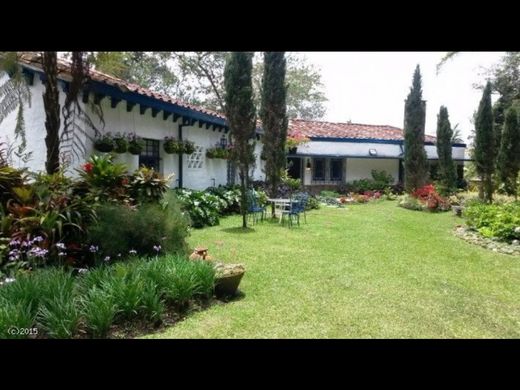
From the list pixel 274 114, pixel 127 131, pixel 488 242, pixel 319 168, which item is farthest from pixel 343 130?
pixel 127 131

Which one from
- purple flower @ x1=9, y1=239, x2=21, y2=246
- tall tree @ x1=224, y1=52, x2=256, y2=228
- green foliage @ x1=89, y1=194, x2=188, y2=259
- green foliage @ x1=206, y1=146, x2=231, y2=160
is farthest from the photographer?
green foliage @ x1=206, y1=146, x2=231, y2=160

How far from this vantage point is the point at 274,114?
1598cm

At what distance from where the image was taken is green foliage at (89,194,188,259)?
233 inches

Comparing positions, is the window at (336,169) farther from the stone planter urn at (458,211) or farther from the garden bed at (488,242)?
the garden bed at (488,242)

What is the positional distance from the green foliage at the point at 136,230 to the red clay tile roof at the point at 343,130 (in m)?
17.4

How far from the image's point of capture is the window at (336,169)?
2569 centimetres

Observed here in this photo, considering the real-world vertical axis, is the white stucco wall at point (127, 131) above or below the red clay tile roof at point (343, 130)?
below

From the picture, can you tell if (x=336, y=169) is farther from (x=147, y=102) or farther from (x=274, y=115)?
(x=147, y=102)

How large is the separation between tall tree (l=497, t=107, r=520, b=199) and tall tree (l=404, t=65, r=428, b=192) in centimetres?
395

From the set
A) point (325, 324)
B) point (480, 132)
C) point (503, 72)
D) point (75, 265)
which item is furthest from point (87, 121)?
point (503, 72)

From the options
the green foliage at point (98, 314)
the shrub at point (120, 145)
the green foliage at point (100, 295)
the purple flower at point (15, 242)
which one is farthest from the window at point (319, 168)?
the green foliage at point (98, 314)

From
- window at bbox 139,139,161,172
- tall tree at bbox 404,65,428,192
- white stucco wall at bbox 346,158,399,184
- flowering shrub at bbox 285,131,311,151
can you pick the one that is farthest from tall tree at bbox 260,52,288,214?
white stucco wall at bbox 346,158,399,184

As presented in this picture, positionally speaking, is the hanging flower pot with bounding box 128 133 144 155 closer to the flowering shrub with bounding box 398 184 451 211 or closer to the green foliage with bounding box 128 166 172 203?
the green foliage with bounding box 128 166 172 203

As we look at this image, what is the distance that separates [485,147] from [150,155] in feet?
47.1
